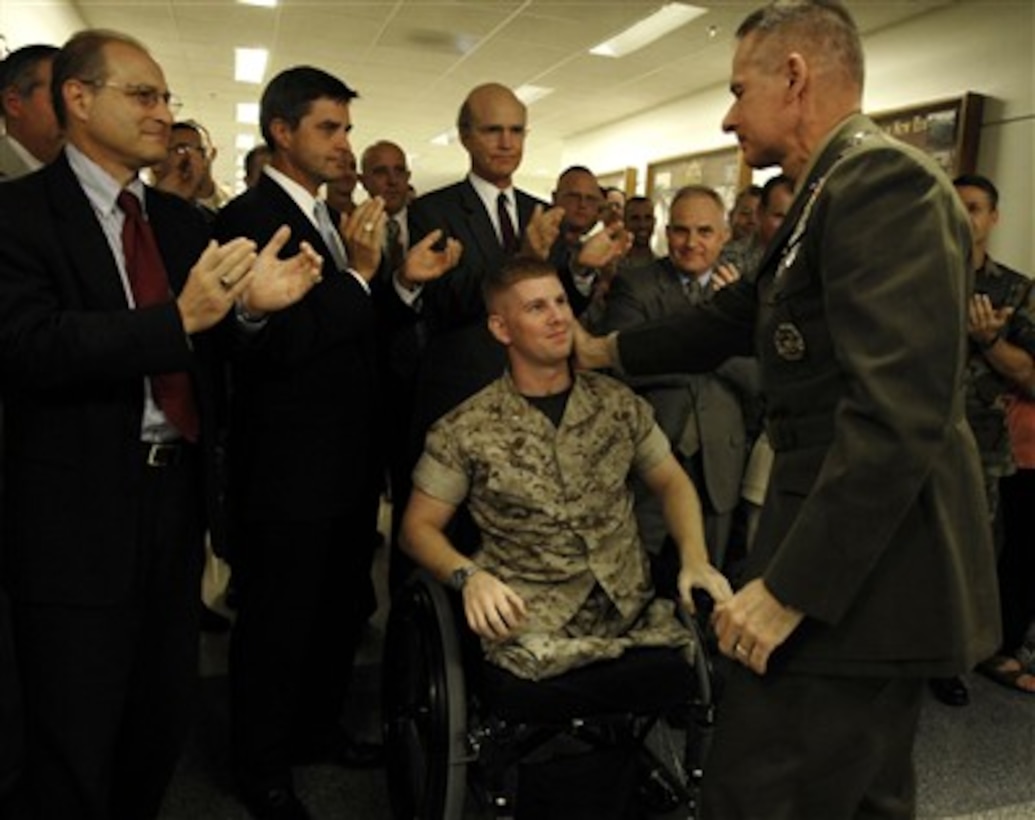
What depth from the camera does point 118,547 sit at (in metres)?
1.47

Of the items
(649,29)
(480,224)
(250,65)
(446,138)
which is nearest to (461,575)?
(480,224)

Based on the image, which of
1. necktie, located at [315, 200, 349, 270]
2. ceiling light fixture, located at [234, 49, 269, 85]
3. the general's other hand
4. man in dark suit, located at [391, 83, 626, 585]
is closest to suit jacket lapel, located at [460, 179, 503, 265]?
man in dark suit, located at [391, 83, 626, 585]

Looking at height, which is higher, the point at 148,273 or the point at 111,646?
the point at 148,273

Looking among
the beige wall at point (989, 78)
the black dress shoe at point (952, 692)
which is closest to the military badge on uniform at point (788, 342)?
the black dress shoe at point (952, 692)

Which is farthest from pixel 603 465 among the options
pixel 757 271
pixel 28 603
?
pixel 28 603

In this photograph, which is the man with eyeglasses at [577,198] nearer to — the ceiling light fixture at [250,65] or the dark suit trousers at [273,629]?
the dark suit trousers at [273,629]

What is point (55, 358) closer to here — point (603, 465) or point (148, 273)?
point (148, 273)

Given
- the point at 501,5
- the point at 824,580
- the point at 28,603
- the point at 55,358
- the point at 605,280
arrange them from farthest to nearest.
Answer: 1. the point at 501,5
2. the point at 605,280
3. the point at 28,603
4. the point at 55,358
5. the point at 824,580

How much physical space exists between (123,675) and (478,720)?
0.65 meters

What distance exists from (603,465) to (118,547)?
0.95 meters

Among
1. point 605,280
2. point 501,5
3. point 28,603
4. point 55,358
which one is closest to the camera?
point 55,358

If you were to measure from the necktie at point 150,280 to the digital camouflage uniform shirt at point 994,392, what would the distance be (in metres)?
→ 2.31

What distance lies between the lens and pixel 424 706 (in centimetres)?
173

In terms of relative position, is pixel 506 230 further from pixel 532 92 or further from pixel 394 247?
pixel 532 92
